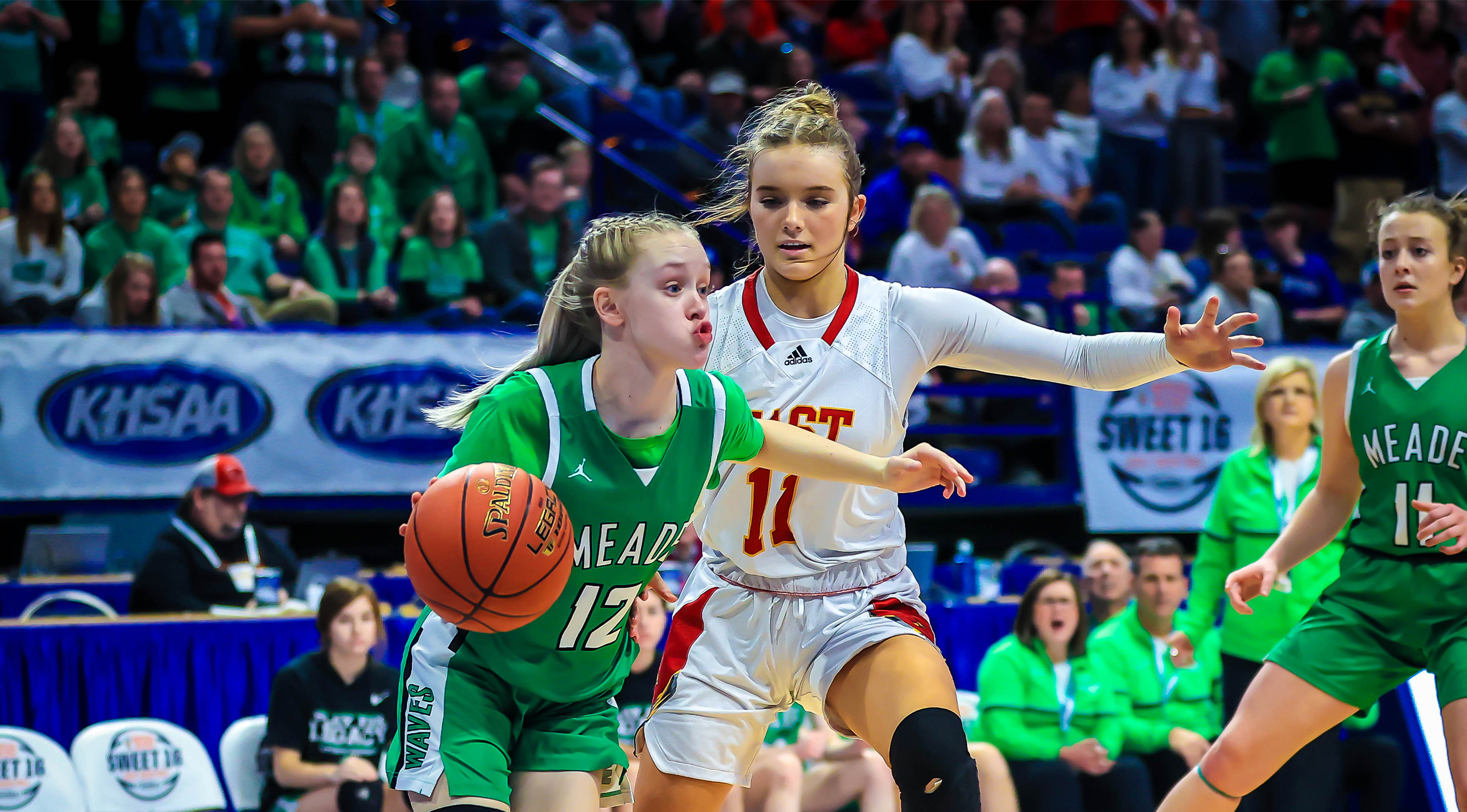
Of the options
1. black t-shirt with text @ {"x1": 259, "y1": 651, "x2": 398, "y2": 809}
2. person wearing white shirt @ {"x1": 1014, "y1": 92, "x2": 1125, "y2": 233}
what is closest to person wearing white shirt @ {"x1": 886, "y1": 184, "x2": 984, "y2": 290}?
person wearing white shirt @ {"x1": 1014, "y1": 92, "x2": 1125, "y2": 233}

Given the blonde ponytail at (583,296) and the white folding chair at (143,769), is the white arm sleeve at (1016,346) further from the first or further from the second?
the white folding chair at (143,769)

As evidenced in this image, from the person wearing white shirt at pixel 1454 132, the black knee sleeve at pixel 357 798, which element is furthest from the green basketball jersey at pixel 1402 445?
the person wearing white shirt at pixel 1454 132

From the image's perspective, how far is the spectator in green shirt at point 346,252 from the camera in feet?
30.3

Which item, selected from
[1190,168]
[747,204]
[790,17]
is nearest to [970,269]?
[1190,168]

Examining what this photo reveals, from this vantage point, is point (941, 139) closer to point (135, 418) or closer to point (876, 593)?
point (135, 418)

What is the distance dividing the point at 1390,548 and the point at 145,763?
15.7ft

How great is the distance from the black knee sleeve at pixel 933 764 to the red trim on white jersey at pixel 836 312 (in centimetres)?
101

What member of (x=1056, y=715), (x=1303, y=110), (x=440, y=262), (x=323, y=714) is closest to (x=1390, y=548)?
(x=1056, y=715)

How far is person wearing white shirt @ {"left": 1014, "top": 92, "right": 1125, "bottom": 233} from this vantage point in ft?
36.8

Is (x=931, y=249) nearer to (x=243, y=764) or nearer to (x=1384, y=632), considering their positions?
(x=243, y=764)

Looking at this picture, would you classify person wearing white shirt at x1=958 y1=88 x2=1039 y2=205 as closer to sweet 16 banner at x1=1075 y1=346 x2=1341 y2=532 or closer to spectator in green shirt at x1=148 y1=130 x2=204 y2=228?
sweet 16 banner at x1=1075 y1=346 x2=1341 y2=532

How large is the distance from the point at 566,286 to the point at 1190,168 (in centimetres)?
987

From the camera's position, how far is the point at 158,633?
20.9 feet

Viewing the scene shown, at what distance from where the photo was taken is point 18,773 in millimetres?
5641
